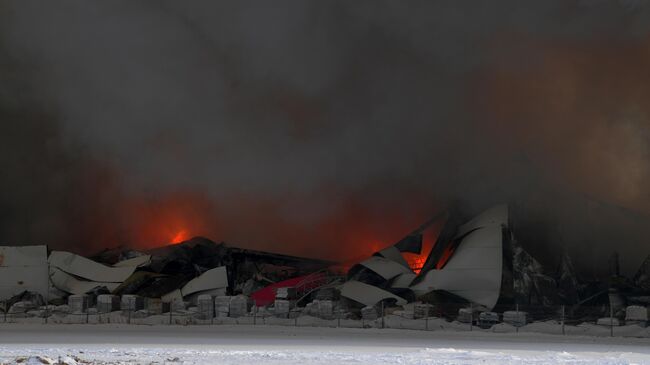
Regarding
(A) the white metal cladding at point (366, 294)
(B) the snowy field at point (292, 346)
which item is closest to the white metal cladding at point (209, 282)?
(B) the snowy field at point (292, 346)

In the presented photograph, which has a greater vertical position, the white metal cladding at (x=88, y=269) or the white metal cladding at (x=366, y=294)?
the white metal cladding at (x=88, y=269)

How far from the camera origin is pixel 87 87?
83.4 feet

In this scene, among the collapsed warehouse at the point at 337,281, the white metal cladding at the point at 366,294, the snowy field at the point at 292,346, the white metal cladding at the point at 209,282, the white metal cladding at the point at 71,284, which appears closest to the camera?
the snowy field at the point at 292,346

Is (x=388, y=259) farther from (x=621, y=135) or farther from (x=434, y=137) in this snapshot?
(x=621, y=135)

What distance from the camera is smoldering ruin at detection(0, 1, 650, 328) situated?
21781 millimetres

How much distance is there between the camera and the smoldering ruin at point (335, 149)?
2178cm

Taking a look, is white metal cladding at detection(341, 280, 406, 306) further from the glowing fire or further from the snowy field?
the glowing fire

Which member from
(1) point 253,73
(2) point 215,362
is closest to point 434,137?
(1) point 253,73

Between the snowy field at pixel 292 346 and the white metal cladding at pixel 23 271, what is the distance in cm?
367

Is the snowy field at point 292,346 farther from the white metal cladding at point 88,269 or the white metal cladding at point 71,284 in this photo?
the white metal cladding at point 88,269

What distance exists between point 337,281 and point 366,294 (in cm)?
177

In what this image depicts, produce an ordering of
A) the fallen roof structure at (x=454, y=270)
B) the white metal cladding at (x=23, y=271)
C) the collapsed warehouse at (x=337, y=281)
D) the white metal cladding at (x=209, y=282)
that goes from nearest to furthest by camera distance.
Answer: the collapsed warehouse at (x=337, y=281)
the fallen roof structure at (x=454, y=270)
the white metal cladding at (x=209, y=282)
the white metal cladding at (x=23, y=271)

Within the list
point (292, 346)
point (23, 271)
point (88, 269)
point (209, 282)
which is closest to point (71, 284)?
point (88, 269)

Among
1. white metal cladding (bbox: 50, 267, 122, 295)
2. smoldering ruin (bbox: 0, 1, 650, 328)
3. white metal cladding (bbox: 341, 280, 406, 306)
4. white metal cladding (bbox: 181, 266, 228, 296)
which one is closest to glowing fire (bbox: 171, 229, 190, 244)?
smoldering ruin (bbox: 0, 1, 650, 328)
